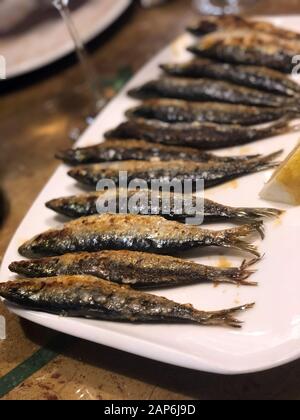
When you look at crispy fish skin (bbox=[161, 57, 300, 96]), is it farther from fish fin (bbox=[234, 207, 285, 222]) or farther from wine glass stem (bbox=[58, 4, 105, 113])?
fish fin (bbox=[234, 207, 285, 222])

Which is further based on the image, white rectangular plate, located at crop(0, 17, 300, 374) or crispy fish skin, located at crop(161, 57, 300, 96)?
crispy fish skin, located at crop(161, 57, 300, 96)

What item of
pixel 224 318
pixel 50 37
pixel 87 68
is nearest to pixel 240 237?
pixel 224 318

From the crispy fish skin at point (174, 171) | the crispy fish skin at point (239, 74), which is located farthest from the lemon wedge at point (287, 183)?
the crispy fish skin at point (239, 74)

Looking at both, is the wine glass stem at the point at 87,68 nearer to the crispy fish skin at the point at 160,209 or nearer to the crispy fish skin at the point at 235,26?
the crispy fish skin at the point at 235,26

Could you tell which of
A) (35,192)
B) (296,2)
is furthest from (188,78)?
(296,2)

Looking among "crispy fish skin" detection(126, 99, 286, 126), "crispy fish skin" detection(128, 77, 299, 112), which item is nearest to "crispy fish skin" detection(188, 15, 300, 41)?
"crispy fish skin" detection(128, 77, 299, 112)

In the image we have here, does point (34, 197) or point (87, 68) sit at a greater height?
point (87, 68)

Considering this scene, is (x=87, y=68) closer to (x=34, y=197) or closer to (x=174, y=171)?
(x=34, y=197)
